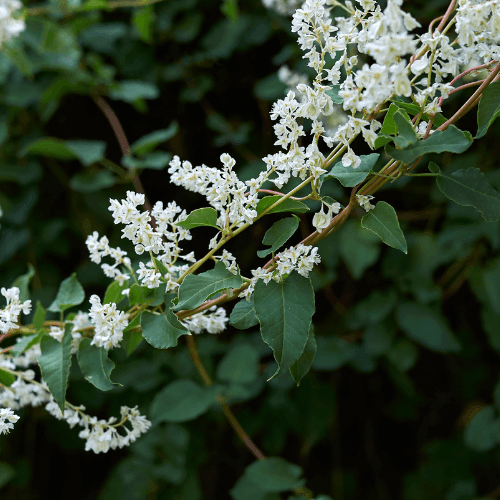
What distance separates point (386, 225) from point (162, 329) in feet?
0.79

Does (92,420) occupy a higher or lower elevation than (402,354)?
higher

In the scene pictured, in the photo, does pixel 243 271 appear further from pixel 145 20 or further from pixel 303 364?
pixel 303 364

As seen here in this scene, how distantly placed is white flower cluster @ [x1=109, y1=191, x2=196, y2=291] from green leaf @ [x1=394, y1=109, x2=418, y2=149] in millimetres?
216

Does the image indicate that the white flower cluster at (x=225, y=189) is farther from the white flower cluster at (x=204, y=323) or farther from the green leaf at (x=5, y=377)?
the green leaf at (x=5, y=377)

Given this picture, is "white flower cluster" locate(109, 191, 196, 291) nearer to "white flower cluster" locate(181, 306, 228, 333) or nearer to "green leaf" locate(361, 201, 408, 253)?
"white flower cluster" locate(181, 306, 228, 333)

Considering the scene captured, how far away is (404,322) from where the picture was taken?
3.83ft

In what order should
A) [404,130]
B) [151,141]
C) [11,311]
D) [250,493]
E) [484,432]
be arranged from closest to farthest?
[404,130] < [11,311] < [250,493] < [484,432] < [151,141]

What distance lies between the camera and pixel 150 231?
47cm

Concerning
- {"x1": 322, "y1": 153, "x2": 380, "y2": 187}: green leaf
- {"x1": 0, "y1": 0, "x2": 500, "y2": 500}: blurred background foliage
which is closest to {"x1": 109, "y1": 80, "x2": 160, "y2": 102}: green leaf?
{"x1": 0, "y1": 0, "x2": 500, "y2": 500}: blurred background foliage

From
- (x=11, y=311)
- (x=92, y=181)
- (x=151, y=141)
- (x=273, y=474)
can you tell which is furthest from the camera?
(x=92, y=181)

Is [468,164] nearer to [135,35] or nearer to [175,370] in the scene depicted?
[175,370]

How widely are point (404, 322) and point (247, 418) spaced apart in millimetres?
504

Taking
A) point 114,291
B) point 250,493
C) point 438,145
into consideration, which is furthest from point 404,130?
point 250,493

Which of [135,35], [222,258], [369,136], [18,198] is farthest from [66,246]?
[369,136]
